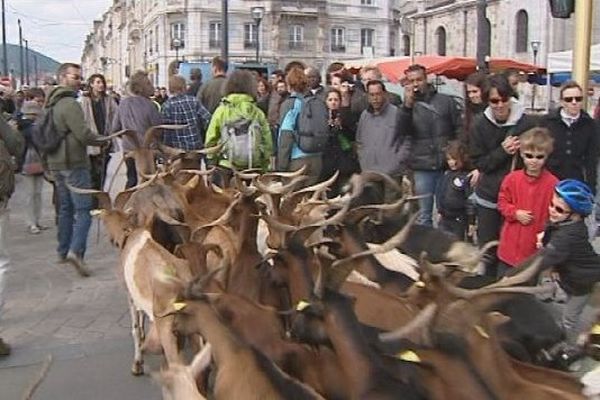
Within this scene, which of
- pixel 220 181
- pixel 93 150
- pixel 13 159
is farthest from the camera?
pixel 93 150

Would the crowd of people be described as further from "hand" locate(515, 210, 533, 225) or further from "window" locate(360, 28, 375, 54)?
"window" locate(360, 28, 375, 54)

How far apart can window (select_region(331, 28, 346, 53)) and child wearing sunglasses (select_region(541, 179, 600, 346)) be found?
74417 millimetres

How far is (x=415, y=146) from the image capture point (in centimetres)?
807

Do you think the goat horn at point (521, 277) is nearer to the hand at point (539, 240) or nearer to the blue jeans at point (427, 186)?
the hand at point (539, 240)

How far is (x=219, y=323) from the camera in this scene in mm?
3162

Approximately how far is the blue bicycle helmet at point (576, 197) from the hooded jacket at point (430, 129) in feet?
10.1

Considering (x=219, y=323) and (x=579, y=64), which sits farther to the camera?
(x=579, y=64)

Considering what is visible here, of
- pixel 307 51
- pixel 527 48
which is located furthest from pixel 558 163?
pixel 307 51

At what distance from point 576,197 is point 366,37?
76.7 m

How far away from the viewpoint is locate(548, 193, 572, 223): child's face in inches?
191

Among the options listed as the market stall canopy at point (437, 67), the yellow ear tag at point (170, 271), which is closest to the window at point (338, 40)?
the market stall canopy at point (437, 67)

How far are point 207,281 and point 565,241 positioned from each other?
85.9 inches

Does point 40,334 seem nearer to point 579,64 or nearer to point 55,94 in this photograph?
point 55,94

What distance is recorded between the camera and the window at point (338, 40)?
78.4 m
